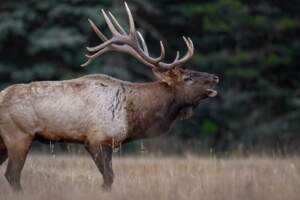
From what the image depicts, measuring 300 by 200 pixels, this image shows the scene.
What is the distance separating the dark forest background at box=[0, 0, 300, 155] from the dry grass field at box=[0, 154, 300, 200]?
23.3 ft

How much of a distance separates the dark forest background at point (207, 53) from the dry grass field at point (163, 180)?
7.10 meters

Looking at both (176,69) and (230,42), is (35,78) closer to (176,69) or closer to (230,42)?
(230,42)

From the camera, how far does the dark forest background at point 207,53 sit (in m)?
21.0

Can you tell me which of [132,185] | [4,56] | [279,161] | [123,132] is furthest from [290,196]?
[4,56]

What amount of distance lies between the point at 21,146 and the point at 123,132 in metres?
1.11

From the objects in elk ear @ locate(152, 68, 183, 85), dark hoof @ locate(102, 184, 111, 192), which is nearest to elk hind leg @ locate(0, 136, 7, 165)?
dark hoof @ locate(102, 184, 111, 192)

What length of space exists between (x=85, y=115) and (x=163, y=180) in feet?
3.48

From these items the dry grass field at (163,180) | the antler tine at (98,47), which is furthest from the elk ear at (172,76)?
the dry grass field at (163,180)

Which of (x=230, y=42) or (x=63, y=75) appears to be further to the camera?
(x=230, y=42)

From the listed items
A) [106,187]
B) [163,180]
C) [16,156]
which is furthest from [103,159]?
[16,156]

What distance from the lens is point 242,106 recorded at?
23.6 meters

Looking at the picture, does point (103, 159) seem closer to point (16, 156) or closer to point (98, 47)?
point (16, 156)

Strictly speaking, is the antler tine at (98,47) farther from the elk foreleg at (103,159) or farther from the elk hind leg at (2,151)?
the elk hind leg at (2,151)

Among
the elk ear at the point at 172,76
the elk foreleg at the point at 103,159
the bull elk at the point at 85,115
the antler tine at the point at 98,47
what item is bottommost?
the elk foreleg at the point at 103,159
